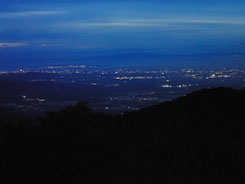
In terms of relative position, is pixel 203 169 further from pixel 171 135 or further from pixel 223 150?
pixel 171 135

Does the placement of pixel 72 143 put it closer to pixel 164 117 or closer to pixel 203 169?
pixel 203 169

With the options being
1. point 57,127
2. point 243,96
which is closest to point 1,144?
point 57,127

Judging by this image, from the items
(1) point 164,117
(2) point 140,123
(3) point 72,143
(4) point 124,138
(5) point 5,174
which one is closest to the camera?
(5) point 5,174

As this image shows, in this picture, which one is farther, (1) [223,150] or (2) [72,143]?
(1) [223,150]

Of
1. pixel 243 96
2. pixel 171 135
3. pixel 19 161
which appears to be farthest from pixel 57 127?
pixel 243 96

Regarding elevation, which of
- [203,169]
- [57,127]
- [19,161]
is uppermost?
[57,127]

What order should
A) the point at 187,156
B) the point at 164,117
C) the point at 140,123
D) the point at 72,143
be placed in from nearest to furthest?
the point at 72,143 < the point at 187,156 < the point at 140,123 < the point at 164,117

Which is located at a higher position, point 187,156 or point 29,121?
point 29,121
